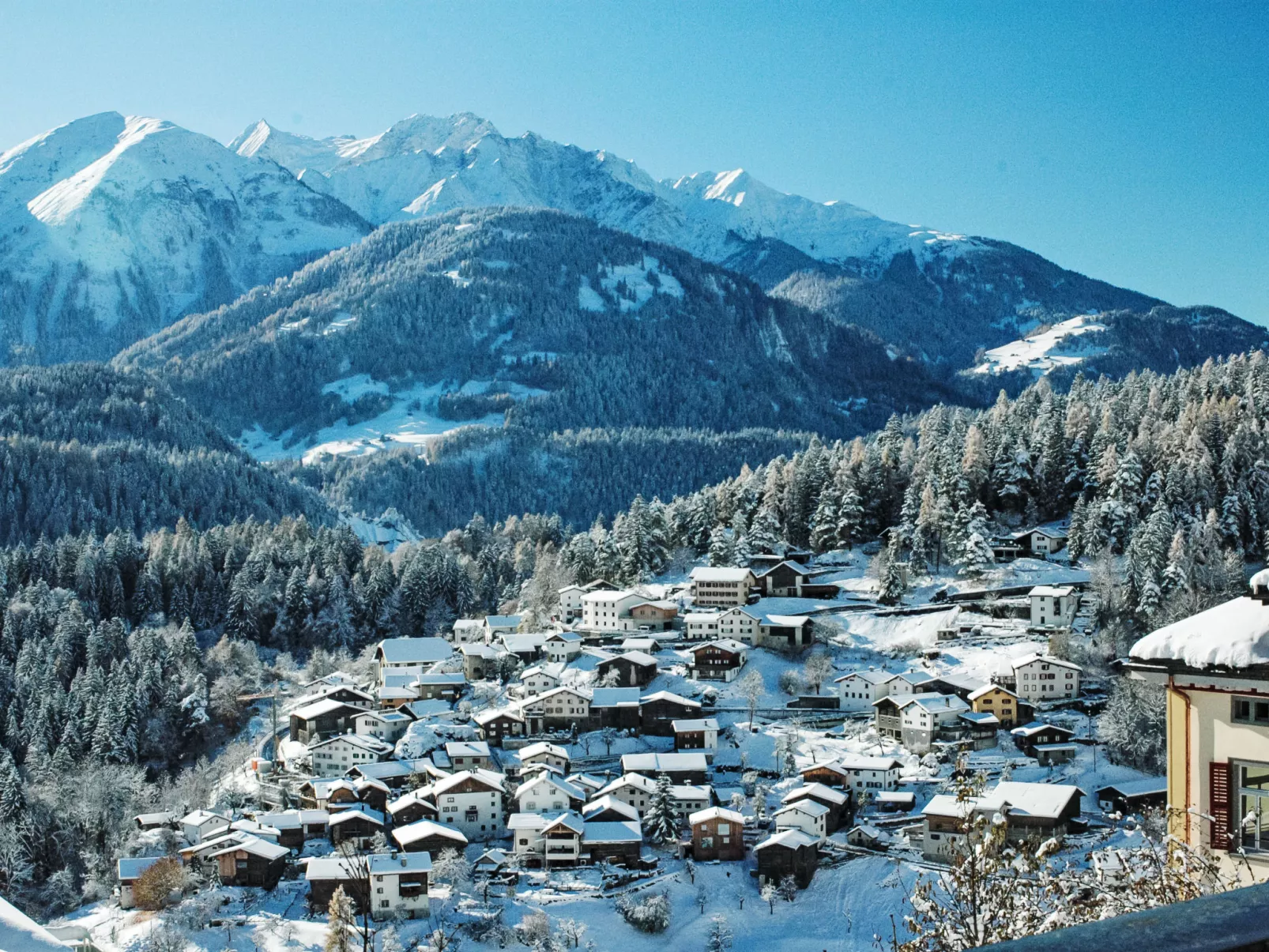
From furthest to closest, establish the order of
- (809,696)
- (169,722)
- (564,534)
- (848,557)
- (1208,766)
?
(564,534), (848,557), (169,722), (809,696), (1208,766)

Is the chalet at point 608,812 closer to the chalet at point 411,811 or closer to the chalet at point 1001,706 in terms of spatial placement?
the chalet at point 411,811

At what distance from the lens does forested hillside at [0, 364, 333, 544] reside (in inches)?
5709

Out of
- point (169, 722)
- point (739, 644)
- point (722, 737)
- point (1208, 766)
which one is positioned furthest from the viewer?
point (169, 722)

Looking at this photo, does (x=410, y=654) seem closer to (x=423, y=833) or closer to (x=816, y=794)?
(x=423, y=833)

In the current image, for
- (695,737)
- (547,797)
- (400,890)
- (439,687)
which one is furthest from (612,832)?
(439,687)

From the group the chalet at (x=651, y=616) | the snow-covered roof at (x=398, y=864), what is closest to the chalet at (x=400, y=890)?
the snow-covered roof at (x=398, y=864)

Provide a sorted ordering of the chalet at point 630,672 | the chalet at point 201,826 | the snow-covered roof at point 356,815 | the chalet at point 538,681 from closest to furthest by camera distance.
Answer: the snow-covered roof at point 356,815, the chalet at point 201,826, the chalet at point 630,672, the chalet at point 538,681

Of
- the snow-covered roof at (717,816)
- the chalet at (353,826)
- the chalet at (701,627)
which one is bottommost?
the chalet at (353,826)

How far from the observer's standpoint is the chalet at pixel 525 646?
73.5 metres

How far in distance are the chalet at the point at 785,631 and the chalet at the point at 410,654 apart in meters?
18.4

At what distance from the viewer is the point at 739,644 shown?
69938 mm

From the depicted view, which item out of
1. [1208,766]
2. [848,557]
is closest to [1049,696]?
[848,557]

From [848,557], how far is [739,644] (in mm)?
17008

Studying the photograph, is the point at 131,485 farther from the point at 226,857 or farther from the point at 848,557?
the point at 226,857
